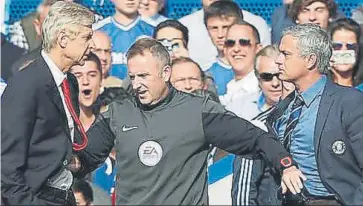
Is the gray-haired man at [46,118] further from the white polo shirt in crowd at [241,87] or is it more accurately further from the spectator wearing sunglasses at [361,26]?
the spectator wearing sunglasses at [361,26]

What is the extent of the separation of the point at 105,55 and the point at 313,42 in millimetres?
2591

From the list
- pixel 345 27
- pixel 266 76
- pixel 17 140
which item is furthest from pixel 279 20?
pixel 17 140

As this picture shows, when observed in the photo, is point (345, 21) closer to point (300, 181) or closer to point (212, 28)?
point (212, 28)

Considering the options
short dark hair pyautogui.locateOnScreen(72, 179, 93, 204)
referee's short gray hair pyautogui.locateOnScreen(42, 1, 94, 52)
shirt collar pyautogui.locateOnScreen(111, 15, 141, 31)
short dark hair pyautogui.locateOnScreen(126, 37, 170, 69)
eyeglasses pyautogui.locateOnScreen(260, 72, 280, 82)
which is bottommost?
short dark hair pyautogui.locateOnScreen(72, 179, 93, 204)

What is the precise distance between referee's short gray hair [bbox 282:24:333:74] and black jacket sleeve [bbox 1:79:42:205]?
178 cm

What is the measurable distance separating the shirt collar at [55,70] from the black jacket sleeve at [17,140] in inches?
8.2

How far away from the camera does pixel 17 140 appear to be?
5469mm

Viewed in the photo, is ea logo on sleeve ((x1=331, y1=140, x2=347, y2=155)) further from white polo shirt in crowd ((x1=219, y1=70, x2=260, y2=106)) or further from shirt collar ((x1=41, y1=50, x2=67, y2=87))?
white polo shirt in crowd ((x1=219, y1=70, x2=260, y2=106))

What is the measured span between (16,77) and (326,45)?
1.99 m

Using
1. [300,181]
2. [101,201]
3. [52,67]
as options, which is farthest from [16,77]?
[101,201]

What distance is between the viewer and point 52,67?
18.7 ft

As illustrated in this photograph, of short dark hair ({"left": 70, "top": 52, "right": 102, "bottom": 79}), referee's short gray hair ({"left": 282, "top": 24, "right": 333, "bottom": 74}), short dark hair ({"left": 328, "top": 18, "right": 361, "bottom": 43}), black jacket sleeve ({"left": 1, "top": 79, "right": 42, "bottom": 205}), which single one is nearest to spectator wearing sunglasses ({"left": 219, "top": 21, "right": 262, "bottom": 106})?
short dark hair ({"left": 328, "top": 18, "right": 361, "bottom": 43})

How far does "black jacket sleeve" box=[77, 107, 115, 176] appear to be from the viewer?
6484 mm

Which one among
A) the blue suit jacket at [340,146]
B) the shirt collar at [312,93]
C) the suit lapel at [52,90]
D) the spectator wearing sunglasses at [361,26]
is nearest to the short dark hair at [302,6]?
the spectator wearing sunglasses at [361,26]
